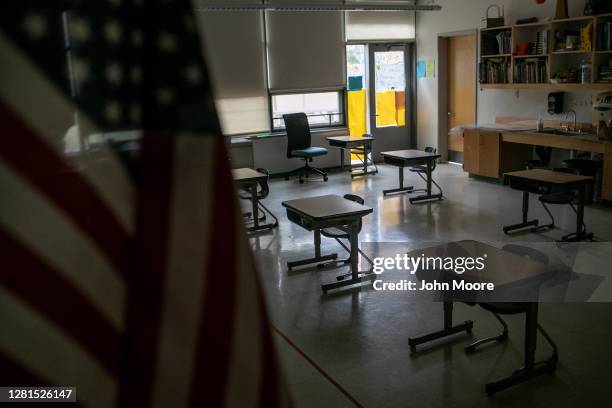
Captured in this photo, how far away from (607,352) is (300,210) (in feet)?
8.34

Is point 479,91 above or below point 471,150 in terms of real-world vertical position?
above

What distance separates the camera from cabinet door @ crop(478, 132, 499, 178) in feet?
30.0

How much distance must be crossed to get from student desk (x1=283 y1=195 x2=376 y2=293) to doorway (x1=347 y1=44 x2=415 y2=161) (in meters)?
6.51

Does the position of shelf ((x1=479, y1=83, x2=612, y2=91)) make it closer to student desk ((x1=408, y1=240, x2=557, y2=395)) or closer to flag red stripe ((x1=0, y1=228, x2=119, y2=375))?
student desk ((x1=408, y1=240, x2=557, y2=395))

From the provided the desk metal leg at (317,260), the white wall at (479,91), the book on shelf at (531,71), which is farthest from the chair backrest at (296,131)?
the desk metal leg at (317,260)

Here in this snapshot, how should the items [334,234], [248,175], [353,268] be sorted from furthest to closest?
1. [248,175]
2. [334,234]
3. [353,268]

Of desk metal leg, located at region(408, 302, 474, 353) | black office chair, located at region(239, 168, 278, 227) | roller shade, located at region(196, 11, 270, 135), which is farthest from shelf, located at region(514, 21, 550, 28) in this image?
desk metal leg, located at region(408, 302, 474, 353)

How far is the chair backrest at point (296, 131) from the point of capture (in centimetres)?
1032

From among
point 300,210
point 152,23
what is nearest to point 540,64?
point 300,210

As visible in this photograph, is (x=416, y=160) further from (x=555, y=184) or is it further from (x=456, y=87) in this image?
(x=456, y=87)

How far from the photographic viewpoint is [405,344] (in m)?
3.99

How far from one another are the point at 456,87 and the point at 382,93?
1.49m

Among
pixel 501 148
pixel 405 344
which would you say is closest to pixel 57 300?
pixel 405 344

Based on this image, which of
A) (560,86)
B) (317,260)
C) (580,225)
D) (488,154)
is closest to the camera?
(317,260)
